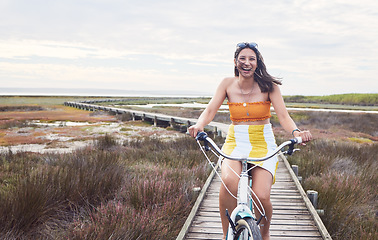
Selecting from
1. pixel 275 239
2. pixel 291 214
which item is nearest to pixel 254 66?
pixel 275 239

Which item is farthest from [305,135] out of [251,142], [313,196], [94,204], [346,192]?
[346,192]

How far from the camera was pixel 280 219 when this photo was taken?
3.95 metres

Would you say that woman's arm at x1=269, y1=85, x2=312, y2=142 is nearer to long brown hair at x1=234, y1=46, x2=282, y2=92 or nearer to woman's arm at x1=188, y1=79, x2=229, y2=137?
long brown hair at x1=234, y1=46, x2=282, y2=92

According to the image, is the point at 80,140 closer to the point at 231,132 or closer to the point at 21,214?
the point at 21,214

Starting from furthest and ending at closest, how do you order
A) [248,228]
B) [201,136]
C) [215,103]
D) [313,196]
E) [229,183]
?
[313,196] → [215,103] → [229,183] → [201,136] → [248,228]

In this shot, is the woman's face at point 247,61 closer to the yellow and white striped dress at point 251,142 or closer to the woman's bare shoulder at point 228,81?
the woman's bare shoulder at point 228,81

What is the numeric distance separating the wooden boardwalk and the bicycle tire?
153 centimetres

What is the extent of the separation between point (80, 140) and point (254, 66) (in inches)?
494

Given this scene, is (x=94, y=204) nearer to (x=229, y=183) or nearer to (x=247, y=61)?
(x=229, y=183)

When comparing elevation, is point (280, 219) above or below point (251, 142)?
below

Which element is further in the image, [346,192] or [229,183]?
[346,192]

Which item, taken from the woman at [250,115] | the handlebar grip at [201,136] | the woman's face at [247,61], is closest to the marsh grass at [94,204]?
the woman at [250,115]

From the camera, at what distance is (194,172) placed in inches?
252

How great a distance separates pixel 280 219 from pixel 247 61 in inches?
94.9
